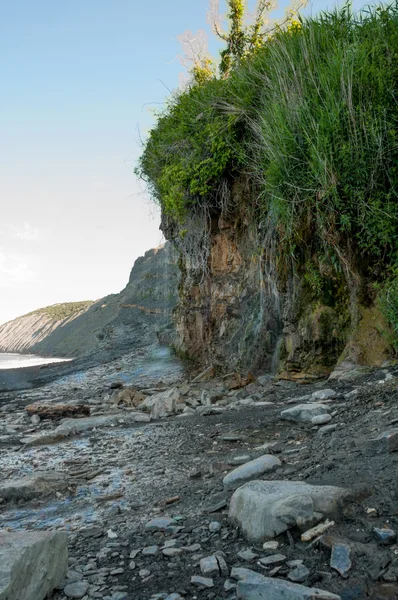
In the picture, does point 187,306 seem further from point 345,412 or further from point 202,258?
point 345,412

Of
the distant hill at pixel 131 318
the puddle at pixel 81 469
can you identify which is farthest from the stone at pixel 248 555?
the distant hill at pixel 131 318

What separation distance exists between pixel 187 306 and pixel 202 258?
76.5 inches

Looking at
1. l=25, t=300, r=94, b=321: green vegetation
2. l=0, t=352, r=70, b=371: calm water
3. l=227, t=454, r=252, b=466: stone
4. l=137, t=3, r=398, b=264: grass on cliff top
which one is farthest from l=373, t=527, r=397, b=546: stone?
l=25, t=300, r=94, b=321: green vegetation

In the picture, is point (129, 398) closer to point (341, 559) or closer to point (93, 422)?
point (93, 422)

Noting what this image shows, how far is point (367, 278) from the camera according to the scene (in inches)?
292

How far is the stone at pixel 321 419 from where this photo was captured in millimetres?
4773

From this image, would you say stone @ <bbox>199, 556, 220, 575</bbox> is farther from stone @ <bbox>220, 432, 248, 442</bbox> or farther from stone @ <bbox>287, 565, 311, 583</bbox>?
stone @ <bbox>220, 432, 248, 442</bbox>

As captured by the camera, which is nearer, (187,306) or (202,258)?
(202,258)

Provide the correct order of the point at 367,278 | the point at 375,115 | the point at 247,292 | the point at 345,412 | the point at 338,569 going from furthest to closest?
the point at 247,292
the point at 367,278
the point at 375,115
the point at 345,412
the point at 338,569

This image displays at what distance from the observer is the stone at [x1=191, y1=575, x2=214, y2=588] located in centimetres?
211

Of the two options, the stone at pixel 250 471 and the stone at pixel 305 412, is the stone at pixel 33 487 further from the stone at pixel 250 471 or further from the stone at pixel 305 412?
the stone at pixel 305 412

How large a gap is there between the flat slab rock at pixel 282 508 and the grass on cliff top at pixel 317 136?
16.2 feet

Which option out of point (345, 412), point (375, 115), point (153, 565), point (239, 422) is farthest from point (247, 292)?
point (153, 565)

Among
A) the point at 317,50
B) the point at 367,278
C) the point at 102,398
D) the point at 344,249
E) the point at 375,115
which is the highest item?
the point at 317,50
